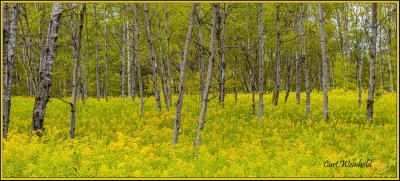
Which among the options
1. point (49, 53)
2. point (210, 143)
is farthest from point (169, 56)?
point (49, 53)

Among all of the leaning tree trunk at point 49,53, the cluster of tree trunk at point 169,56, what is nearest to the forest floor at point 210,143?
the cluster of tree trunk at point 169,56

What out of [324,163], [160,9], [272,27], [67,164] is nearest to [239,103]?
[160,9]

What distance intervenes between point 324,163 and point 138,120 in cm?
840

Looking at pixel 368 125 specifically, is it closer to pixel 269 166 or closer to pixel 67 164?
pixel 269 166

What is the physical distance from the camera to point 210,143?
1189 centimetres

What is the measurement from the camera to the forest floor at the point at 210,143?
760 cm

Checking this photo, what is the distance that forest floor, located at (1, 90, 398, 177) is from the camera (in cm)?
760

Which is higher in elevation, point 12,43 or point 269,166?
point 12,43

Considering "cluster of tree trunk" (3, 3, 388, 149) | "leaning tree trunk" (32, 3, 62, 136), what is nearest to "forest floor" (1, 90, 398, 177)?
"cluster of tree trunk" (3, 3, 388, 149)

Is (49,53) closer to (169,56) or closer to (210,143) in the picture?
(210,143)

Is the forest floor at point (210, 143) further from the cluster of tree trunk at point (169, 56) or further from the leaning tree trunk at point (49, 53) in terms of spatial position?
the leaning tree trunk at point (49, 53)

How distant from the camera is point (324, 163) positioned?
853 centimetres

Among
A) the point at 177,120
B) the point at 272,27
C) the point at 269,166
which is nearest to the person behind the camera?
the point at 269,166

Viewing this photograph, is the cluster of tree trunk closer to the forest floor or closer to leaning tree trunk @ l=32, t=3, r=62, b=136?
leaning tree trunk @ l=32, t=3, r=62, b=136
